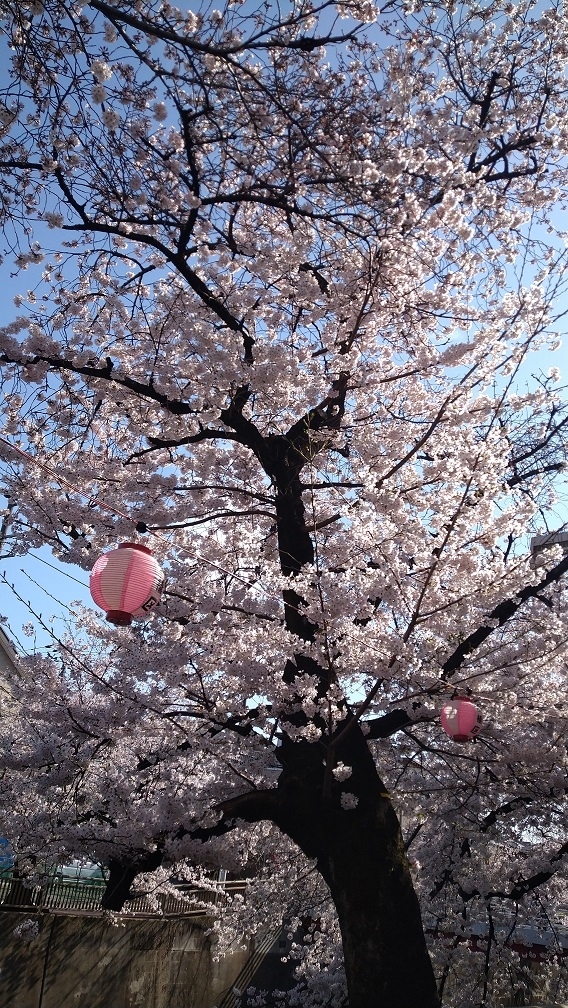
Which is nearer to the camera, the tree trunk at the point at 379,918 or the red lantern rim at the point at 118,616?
the red lantern rim at the point at 118,616

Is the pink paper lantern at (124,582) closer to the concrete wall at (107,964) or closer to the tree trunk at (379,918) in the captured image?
the tree trunk at (379,918)

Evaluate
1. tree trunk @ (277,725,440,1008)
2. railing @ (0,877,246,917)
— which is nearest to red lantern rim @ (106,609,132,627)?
tree trunk @ (277,725,440,1008)

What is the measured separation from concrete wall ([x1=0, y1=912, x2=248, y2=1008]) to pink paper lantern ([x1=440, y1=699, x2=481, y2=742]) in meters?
6.49

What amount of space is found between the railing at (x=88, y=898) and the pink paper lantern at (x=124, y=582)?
5.84 meters

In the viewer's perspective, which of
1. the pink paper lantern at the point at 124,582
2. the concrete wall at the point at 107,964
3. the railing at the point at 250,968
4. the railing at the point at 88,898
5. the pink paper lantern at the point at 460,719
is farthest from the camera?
the railing at the point at 250,968

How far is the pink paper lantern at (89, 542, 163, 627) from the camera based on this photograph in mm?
4445

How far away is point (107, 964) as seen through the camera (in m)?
9.37

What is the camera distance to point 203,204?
5.30 metres

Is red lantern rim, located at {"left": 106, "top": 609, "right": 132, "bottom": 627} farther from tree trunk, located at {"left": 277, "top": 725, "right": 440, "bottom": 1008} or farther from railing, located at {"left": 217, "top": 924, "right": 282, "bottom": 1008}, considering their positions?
railing, located at {"left": 217, "top": 924, "right": 282, "bottom": 1008}

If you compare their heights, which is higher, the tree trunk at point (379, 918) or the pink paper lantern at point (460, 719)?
the pink paper lantern at point (460, 719)

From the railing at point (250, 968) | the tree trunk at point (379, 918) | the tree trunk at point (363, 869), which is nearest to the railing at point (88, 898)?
the railing at point (250, 968)

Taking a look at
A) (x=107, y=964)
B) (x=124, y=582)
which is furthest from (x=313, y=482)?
(x=107, y=964)

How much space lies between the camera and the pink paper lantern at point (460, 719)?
16.0ft

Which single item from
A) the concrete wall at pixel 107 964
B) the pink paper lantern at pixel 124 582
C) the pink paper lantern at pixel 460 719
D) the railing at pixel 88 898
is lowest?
the concrete wall at pixel 107 964
